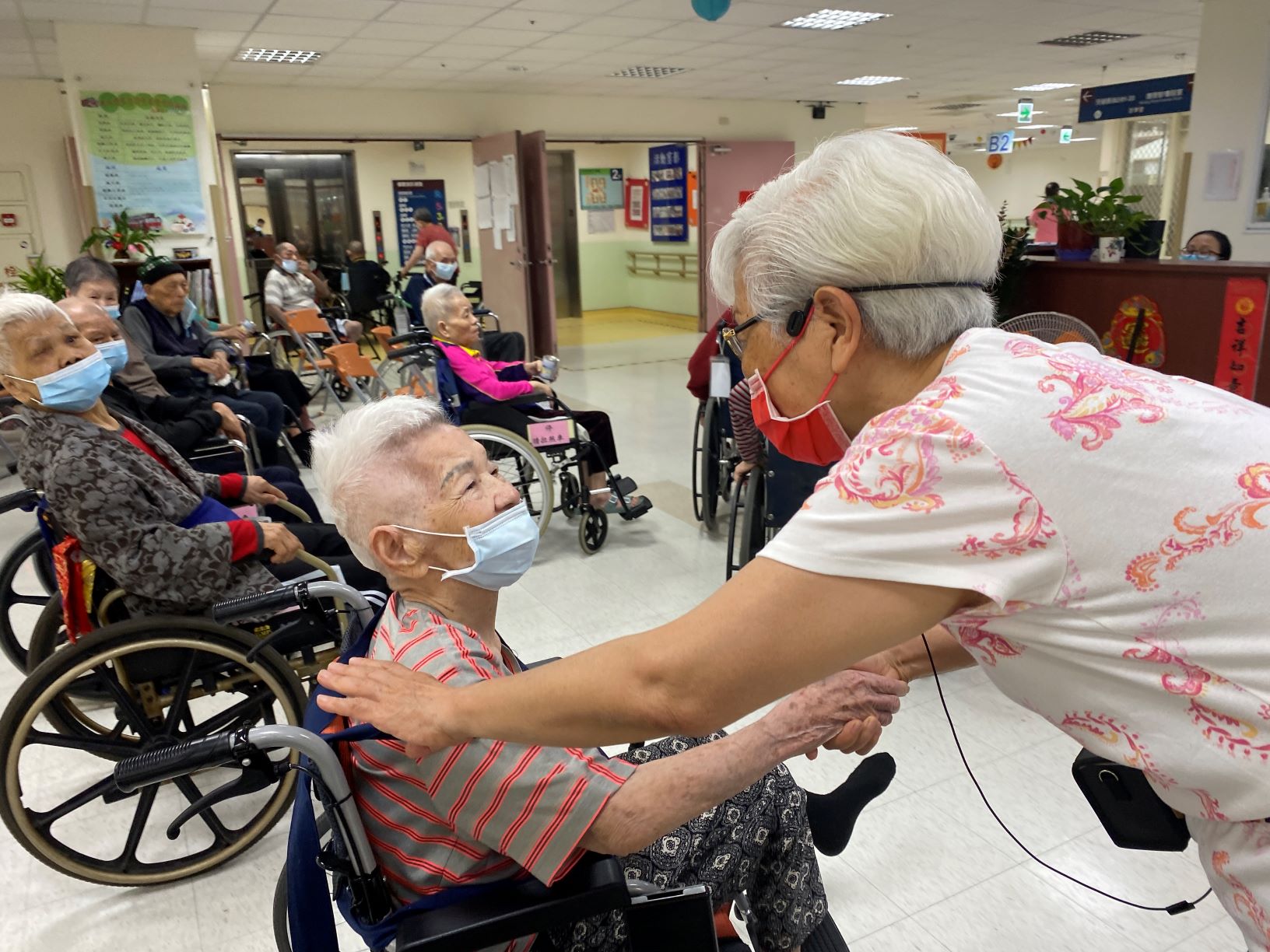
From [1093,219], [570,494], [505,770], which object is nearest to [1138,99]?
[1093,219]

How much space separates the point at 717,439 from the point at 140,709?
8.14 feet

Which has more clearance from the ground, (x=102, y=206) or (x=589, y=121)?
(x=589, y=121)

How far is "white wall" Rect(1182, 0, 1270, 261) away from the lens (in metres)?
5.36

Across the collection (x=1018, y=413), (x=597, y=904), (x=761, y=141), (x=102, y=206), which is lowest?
(x=597, y=904)

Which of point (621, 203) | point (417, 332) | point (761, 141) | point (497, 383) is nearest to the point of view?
point (497, 383)

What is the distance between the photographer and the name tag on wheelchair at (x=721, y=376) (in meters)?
3.52

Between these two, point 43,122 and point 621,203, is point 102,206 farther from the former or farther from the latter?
point 621,203

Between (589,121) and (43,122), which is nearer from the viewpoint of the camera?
(43,122)

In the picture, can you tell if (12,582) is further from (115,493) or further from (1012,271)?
(1012,271)

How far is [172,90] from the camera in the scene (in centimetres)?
597

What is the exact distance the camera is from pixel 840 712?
1.14m

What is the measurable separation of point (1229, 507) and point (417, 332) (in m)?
3.72

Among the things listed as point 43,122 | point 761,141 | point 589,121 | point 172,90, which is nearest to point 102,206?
point 172,90

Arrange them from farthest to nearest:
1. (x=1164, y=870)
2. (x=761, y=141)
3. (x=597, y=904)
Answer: (x=761, y=141) < (x=1164, y=870) < (x=597, y=904)
